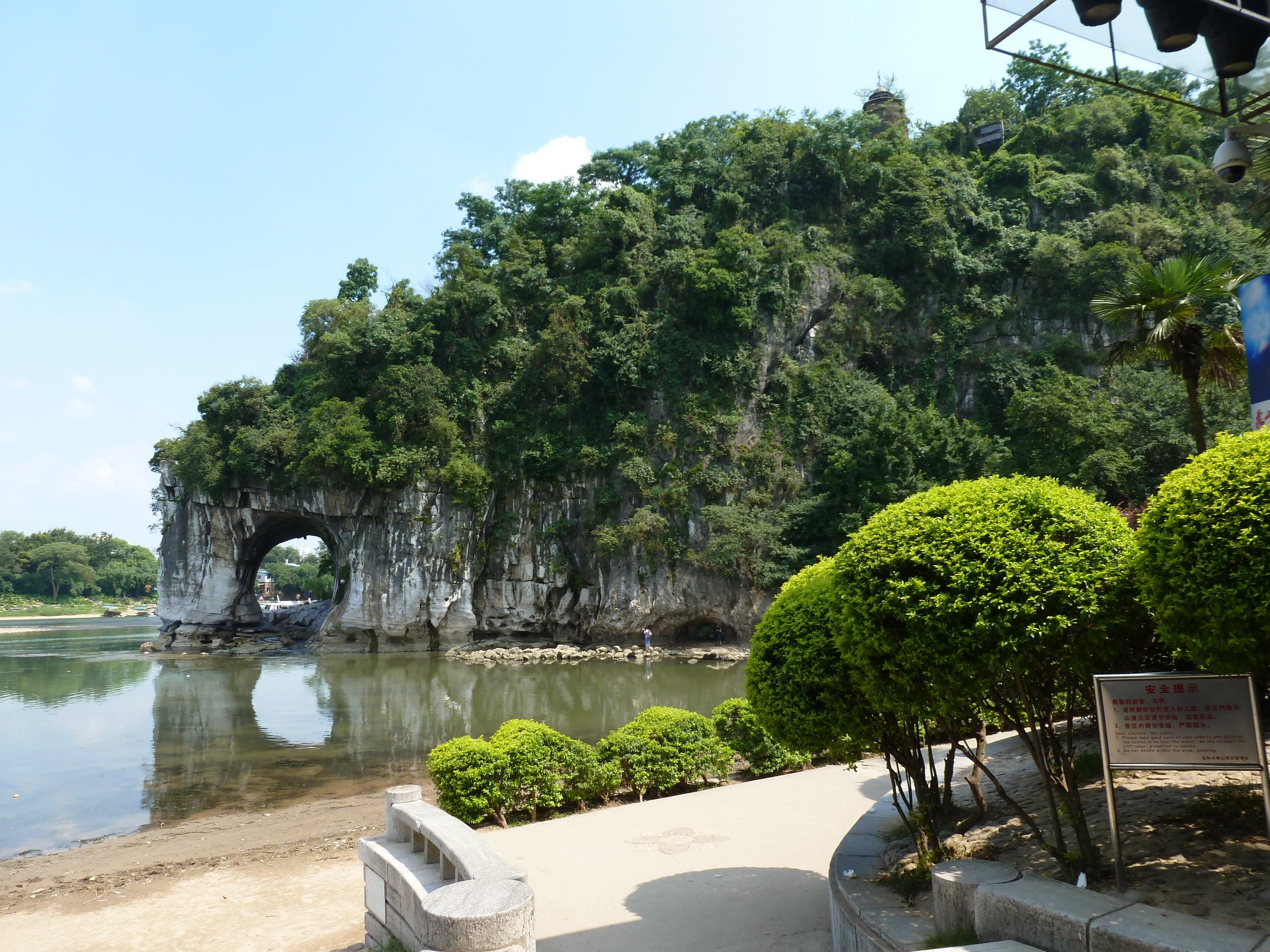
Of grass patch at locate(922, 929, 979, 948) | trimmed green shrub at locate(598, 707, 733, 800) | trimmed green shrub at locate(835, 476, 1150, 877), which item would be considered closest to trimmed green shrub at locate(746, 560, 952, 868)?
trimmed green shrub at locate(835, 476, 1150, 877)

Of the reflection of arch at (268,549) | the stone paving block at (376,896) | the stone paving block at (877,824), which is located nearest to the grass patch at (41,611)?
the reflection of arch at (268,549)

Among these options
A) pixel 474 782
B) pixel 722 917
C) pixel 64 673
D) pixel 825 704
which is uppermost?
pixel 825 704

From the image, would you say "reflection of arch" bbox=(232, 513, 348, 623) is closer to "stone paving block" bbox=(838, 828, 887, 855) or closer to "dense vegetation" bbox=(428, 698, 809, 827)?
"dense vegetation" bbox=(428, 698, 809, 827)

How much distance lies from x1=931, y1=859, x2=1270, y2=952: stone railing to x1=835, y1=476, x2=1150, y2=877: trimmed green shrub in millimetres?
627

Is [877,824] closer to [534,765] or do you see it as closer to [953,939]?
[953,939]

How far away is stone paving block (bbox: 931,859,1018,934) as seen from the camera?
3512 mm

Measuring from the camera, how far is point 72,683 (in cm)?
2405

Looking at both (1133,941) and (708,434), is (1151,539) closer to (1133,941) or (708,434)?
(1133,941)

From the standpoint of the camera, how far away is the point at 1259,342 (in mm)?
5914

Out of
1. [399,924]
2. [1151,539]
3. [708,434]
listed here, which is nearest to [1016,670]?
[1151,539]

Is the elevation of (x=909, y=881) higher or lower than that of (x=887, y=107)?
lower

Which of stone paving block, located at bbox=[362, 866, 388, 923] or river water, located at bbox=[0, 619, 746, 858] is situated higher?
stone paving block, located at bbox=[362, 866, 388, 923]

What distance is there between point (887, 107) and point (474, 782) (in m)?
43.3

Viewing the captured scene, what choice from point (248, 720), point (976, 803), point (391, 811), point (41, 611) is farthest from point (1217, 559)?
point (41, 611)
